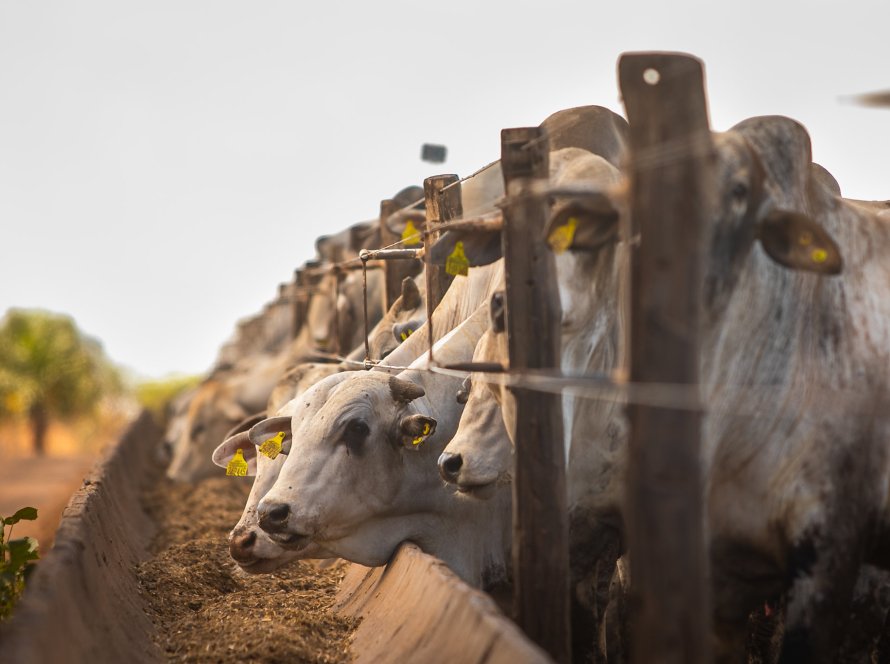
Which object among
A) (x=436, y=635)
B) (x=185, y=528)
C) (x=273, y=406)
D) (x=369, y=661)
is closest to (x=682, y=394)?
(x=436, y=635)

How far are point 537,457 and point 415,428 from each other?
68.0 inches

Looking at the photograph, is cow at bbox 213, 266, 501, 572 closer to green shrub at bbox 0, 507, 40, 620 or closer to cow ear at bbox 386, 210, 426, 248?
cow ear at bbox 386, 210, 426, 248

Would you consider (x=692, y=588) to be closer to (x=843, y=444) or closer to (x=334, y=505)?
(x=843, y=444)

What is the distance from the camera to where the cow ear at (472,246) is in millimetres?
6238

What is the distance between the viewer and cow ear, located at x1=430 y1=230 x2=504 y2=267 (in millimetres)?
6238

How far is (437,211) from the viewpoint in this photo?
8.07 metres

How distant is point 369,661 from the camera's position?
5.63 meters

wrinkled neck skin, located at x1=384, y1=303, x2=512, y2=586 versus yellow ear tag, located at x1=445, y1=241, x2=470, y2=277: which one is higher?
yellow ear tag, located at x1=445, y1=241, x2=470, y2=277

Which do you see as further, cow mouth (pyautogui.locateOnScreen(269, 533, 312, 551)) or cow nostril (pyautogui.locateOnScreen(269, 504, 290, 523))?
cow mouth (pyautogui.locateOnScreen(269, 533, 312, 551))

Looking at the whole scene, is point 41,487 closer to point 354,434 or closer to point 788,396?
point 354,434

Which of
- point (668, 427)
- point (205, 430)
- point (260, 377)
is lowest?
point (205, 430)

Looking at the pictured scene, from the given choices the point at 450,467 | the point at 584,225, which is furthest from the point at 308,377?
the point at 584,225

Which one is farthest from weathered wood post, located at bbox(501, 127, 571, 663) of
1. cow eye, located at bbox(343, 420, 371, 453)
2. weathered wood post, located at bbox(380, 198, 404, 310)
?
weathered wood post, located at bbox(380, 198, 404, 310)

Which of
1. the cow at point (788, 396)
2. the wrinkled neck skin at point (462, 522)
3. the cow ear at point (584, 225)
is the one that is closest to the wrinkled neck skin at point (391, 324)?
the wrinkled neck skin at point (462, 522)
